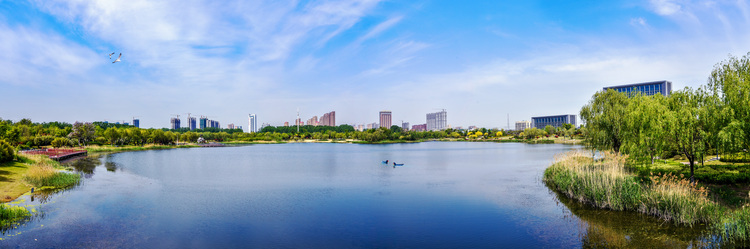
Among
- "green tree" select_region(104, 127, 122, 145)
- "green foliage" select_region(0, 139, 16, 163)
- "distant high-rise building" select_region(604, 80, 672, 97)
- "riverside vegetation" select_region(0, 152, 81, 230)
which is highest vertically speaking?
"distant high-rise building" select_region(604, 80, 672, 97)

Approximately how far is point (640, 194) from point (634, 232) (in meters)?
3.52

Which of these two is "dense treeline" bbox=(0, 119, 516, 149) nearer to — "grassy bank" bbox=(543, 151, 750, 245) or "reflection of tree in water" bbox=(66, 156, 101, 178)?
"reflection of tree in water" bbox=(66, 156, 101, 178)

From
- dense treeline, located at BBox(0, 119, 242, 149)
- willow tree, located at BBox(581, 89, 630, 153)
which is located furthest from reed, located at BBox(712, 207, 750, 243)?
dense treeline, located at BBox(0, 119, 242, 149)

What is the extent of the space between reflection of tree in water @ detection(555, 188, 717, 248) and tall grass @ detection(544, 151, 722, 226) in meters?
0.45

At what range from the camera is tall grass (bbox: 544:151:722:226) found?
14438mm

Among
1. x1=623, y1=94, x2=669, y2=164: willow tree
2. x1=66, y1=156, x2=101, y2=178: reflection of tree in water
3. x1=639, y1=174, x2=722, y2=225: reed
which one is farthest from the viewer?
x1=66, y1=156, x2=101, y2=178: reflection of tree in water

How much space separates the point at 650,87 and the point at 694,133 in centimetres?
15912

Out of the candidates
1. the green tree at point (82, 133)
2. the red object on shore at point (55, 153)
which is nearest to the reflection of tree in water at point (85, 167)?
the red object on shore at point (55, 153)

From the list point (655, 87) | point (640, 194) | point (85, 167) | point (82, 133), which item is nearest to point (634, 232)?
point (640, 194)

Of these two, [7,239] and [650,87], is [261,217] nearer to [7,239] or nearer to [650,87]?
[7,239]

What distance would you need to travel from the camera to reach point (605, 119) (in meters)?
31.0

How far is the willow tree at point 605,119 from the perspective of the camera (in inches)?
1188

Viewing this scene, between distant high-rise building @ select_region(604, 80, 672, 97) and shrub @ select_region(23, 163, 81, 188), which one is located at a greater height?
distant high-rise building @ select_region(604, 80, 672, 97)

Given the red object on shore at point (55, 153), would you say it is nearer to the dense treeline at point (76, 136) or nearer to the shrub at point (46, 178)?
the dense treeline at point (76, 136)
